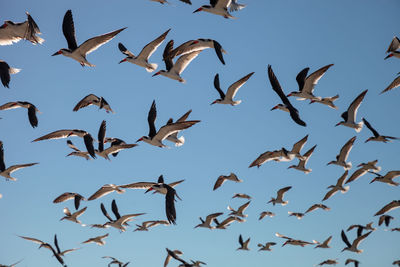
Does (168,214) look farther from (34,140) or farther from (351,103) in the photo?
(351,103)

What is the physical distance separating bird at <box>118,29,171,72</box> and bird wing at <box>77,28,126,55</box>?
1.79 meters

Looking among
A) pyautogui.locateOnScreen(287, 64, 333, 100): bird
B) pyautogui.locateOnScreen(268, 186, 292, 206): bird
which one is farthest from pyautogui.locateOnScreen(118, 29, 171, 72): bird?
pyautogui.locateOnScreen(268, 186, 292, 206): bird

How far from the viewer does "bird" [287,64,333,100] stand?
15.4 m

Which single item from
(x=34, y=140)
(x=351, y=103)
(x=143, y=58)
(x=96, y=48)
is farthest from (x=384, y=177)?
(x=34, y=140)

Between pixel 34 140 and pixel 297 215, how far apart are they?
1699 cm

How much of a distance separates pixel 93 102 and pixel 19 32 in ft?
15.3

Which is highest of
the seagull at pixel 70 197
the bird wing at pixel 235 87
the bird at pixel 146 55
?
the bird at pixel 146 55

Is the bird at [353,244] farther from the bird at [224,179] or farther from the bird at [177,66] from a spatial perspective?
the bird at [177,66]

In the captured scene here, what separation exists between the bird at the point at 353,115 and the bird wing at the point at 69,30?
11297mm

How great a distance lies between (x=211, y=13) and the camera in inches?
552

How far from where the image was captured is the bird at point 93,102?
57.2 feet

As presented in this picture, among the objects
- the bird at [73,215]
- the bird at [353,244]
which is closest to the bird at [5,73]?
the bird at [73,215]

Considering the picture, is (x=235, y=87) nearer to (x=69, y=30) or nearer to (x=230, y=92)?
(x=230, y=92)

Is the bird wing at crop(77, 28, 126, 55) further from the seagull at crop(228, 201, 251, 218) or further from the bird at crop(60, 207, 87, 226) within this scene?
the seagull at crop(228, 201, 251, 218)
